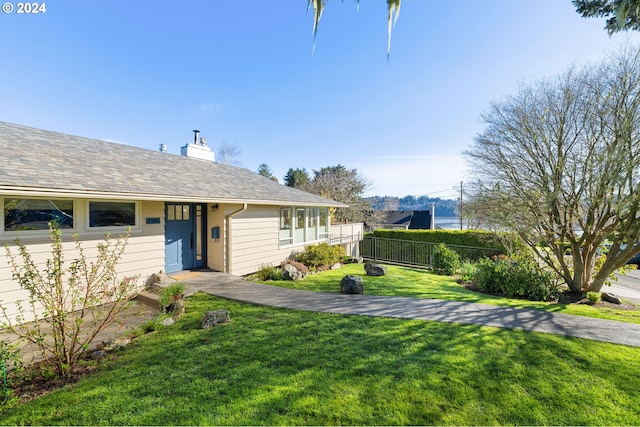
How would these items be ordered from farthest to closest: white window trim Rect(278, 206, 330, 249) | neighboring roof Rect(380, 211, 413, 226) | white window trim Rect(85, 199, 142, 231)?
neighboring roof Rect(380, 211, 413, 226) < white window trim Rect(278, 206, 330, 249) < white window trim Rect(85, 199, 142, 231)

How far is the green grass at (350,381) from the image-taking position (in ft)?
8.54

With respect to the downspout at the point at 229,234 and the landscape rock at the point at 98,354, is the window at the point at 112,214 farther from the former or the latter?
the landscape rock at the point at 98,354

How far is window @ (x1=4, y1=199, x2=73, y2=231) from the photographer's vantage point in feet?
16.1

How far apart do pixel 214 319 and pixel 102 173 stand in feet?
16.2

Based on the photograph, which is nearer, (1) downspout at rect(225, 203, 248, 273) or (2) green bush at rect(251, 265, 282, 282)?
(2) green bush at rect(251, 265, 282, 282)

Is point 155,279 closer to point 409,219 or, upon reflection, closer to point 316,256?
point 316,256

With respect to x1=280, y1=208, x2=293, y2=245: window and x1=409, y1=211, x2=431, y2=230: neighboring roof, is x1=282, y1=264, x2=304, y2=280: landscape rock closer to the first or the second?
x1=280, y1=208, x2=293, y2=245: window

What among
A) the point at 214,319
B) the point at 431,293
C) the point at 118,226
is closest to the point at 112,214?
the point at 118,226

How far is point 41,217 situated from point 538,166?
13.6 meters

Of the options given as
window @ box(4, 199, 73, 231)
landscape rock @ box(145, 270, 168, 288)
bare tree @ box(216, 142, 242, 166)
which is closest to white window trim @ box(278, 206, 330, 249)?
landscape rock @ box(145, 270, 168, 288)

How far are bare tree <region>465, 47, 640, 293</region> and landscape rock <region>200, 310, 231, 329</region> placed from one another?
9.14 m

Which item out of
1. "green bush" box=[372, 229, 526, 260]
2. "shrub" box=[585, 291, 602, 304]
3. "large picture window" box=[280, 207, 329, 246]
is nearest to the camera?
"shrub" box=[585, 291, 602, 304]

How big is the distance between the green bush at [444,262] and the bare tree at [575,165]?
3665mm

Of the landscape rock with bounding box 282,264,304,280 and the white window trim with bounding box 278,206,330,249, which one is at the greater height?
the white window trim with bounding box 278,206,330,249
